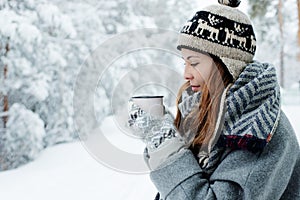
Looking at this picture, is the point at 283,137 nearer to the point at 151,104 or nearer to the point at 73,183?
the point at 151,104

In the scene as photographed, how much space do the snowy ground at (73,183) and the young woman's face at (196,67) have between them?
2.18 meters

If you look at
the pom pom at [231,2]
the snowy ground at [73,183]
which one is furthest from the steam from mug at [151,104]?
the snowy ground at [73,183]

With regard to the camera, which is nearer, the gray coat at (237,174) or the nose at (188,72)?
the gray coat at (237,174)

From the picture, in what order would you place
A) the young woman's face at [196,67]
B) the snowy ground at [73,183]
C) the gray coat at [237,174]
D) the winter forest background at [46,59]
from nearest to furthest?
the gray coat at [237,174]
the young woman's face at [196,67]
the snowy ground at [73,183]
the winter forest background at [46,59]

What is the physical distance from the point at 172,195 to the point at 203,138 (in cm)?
13

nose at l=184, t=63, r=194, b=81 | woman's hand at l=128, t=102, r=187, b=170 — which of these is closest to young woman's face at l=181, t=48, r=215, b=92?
nose at l=184, t=63, r=194, b=81

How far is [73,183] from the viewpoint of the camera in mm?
3637

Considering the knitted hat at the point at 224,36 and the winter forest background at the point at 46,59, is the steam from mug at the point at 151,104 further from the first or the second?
the winter forest background at the point at 46,59

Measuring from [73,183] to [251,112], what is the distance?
322 centimetres

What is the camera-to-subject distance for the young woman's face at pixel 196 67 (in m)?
0.75

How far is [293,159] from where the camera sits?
2.39ft

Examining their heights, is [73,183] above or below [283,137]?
below

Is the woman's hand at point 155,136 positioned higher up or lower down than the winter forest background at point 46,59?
higher up

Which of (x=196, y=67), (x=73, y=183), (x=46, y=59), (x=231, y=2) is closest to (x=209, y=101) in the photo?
(x=196, y=67)
